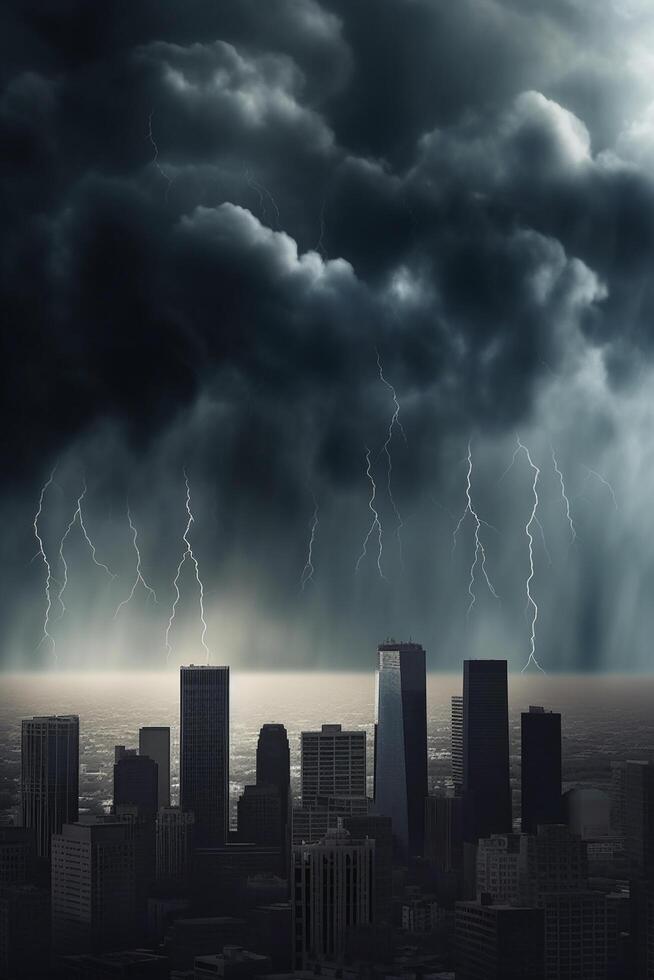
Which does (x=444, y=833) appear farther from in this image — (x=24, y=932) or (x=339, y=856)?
→ (x=24, y=932)

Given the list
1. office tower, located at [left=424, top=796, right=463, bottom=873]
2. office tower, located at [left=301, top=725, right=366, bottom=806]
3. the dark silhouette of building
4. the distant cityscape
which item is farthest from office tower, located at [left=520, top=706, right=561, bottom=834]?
the dark silhouette of building

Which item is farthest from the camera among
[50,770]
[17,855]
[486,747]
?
[486,747]

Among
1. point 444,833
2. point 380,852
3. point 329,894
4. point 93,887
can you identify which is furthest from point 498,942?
point 444,833

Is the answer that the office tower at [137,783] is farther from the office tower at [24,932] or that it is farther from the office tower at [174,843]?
the office tower at [24,932]

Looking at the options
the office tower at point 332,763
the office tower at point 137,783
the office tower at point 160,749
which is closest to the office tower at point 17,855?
the office tower at point 137,783

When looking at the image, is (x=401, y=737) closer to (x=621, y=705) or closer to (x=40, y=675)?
(x=621, y=705)

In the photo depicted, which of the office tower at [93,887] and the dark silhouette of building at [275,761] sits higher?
the dark silhouette of building at [275,761]
